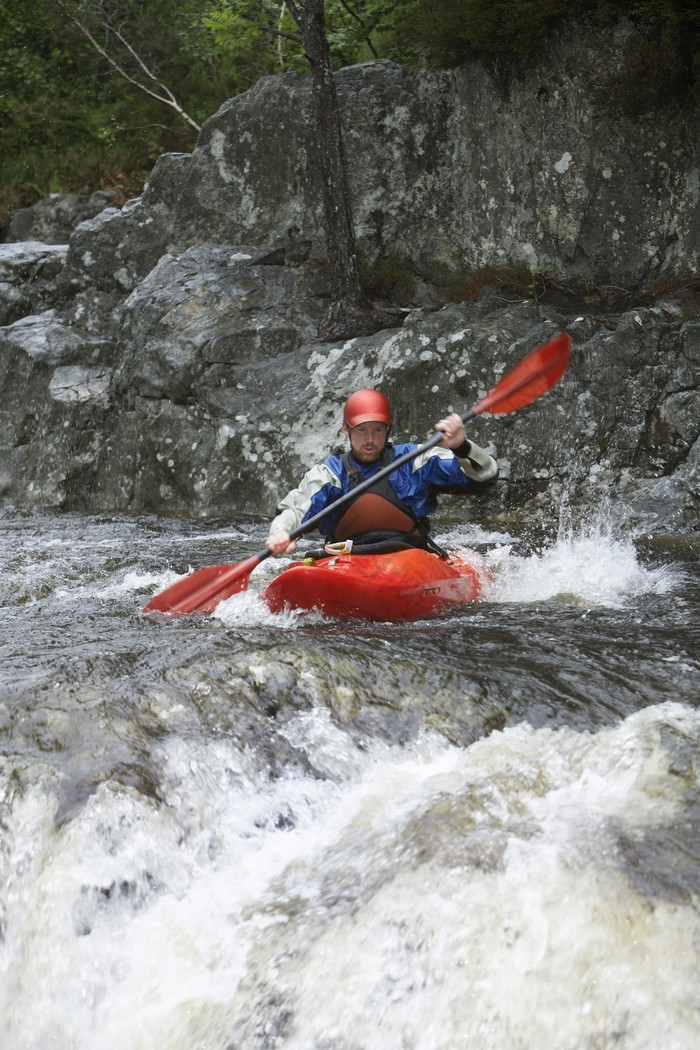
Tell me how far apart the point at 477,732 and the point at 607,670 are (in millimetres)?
648

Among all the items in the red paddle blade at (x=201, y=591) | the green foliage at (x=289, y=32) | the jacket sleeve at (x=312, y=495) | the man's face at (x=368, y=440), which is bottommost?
the red paddle blade at (x=201, y=591)

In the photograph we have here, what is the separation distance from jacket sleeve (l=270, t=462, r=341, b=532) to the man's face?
191 millimetres

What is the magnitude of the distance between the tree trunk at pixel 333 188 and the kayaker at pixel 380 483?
396 cm

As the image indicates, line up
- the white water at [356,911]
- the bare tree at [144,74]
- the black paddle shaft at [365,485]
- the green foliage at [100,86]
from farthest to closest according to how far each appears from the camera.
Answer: the green foliage at [100,86] → the bare tree at [144,74] → the black paddle shaft at [365,485] → the white water at [356,911]

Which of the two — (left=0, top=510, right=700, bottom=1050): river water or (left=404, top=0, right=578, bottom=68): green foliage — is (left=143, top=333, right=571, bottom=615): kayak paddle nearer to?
(left=0, top=510, right=700, bottom=1050): river water

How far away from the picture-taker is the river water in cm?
186

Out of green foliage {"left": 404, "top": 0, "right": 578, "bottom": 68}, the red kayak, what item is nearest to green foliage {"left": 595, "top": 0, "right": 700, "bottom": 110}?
green foliage {"left": 404, "top": 0, "right": 578, "bottom": 68}

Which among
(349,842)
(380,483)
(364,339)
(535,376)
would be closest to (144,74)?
(364,339)

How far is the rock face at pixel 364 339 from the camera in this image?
7.10 metres

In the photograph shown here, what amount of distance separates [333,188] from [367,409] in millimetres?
4721

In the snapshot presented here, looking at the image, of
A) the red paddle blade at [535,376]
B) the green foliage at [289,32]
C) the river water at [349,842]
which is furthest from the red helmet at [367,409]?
the green foliage at [289,32]

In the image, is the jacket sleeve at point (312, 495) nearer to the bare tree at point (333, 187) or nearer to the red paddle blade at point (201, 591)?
the red paddle blade at point (201, 591)

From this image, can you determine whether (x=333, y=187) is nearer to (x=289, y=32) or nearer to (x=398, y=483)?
(x=289, y=32)

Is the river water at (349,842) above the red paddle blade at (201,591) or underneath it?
underneath
